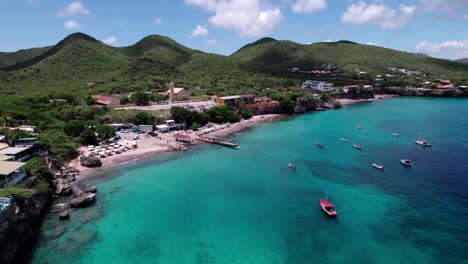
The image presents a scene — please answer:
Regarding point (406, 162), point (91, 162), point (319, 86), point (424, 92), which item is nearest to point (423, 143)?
point (406, 162)

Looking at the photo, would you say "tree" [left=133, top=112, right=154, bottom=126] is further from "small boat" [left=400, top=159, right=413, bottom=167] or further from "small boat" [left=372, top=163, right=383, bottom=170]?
"small boat" [left=400, top=159, right=413, bottom=167]

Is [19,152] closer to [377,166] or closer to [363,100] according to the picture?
[377,166]

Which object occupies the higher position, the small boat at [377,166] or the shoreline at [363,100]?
the shoreline at [363,100]

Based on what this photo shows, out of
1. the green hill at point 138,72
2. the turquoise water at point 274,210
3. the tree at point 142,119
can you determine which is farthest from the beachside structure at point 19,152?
the green hill at point 138,72

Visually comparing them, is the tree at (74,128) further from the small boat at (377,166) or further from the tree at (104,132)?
the small boat at (377,166)

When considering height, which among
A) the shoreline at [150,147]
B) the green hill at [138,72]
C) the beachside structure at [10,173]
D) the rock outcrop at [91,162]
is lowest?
the shoreline at [150,147]

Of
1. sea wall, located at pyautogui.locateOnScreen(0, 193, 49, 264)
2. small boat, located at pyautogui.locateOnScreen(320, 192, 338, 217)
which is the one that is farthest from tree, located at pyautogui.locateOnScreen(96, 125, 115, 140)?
small boat, located at pyautogui.locateOnScreen(320, 192, 338, 217)

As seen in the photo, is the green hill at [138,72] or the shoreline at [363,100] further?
the shoreline at [363,100]
